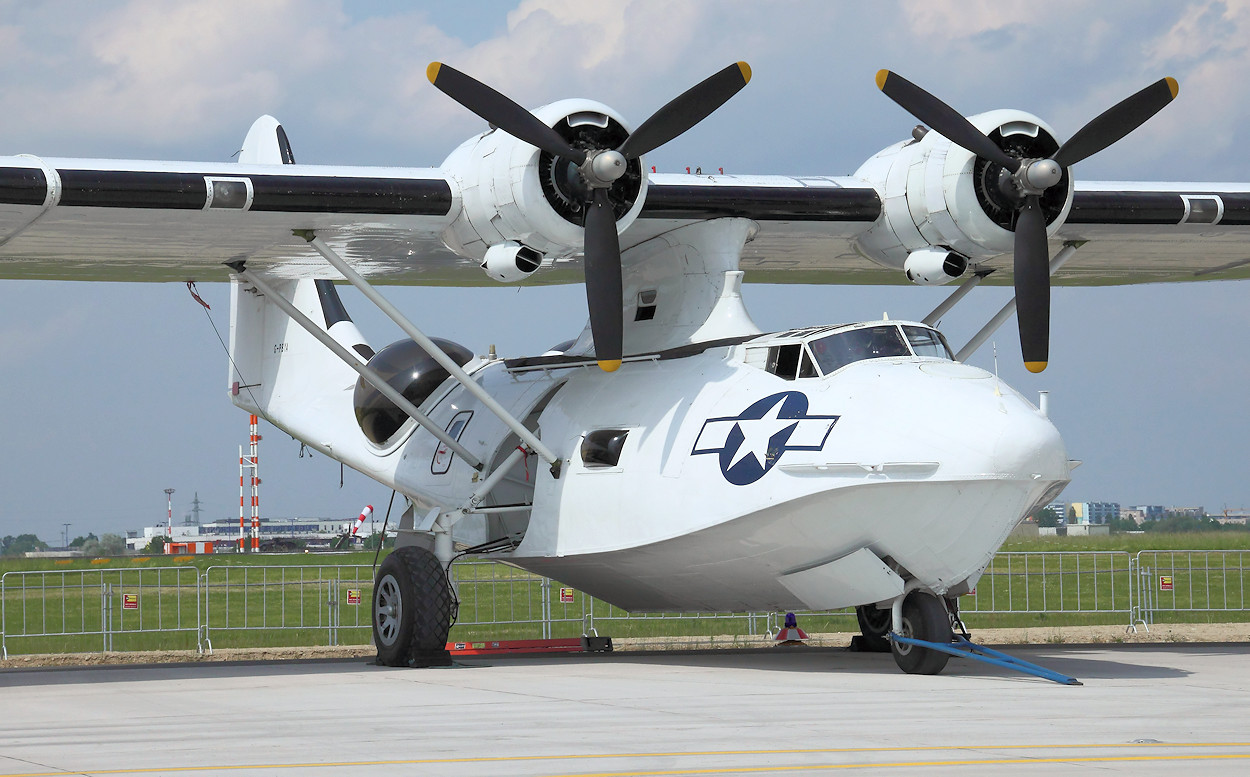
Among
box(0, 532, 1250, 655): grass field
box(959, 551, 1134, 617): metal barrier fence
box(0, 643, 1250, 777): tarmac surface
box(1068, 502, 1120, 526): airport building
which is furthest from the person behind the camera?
box(1068, 502, 1120, 526): airport building

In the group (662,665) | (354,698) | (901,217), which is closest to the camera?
(354,698)

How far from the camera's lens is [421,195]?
13.4 metres

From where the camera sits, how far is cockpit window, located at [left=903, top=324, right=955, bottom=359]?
12516 millimetres

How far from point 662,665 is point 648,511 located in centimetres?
185

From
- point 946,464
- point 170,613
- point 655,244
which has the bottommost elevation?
point 170,613

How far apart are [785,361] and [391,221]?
386 centimetres

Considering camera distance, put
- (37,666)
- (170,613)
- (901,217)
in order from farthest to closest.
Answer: (170,613) → (37,666) → (901,217)

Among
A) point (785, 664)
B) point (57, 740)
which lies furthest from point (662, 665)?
point (57, 740)

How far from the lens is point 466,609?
95.0 ft

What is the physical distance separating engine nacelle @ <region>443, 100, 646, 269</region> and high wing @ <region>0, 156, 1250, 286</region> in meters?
0.33

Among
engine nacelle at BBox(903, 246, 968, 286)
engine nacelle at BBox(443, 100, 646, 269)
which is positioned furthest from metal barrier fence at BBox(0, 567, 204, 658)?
engine nacelle at BBox(903, 246, 968, 286)

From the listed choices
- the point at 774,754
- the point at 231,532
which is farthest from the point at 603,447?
the point at 231,532

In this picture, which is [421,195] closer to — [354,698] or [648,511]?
[648,511]

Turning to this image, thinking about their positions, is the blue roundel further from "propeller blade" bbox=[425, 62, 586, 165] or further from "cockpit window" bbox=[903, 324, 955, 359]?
"propeller blade" bbox=[425, 62, 586, 165]
